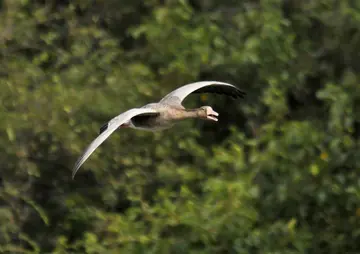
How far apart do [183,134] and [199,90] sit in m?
2.02

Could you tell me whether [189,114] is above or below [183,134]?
below

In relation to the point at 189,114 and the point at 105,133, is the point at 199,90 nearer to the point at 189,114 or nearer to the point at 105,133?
the point at 189,114

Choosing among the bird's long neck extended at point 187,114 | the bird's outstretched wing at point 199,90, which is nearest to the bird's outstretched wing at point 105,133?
the bird's long neck extended at point 187,114

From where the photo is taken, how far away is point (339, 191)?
10.5 metres

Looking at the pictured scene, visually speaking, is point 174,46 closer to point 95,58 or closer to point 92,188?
point 95,58

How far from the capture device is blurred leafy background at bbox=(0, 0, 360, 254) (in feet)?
34.1

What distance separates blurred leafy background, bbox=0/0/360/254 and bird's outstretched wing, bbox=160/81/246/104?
1.17 m

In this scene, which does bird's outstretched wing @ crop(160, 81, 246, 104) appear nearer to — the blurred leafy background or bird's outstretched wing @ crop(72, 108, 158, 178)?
bird's outstretched wing @ crop(72, 108, 158, 178)

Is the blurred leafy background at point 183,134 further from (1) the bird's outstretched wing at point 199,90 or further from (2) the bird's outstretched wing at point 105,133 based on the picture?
(2) the bird's outstretched wing at point 105,133

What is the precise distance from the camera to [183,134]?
11219 mm

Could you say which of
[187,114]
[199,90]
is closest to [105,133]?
[187,114]

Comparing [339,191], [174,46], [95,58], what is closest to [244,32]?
[174,46]

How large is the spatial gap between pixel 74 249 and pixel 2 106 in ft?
4.37

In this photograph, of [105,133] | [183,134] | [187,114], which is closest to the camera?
[105,133]
